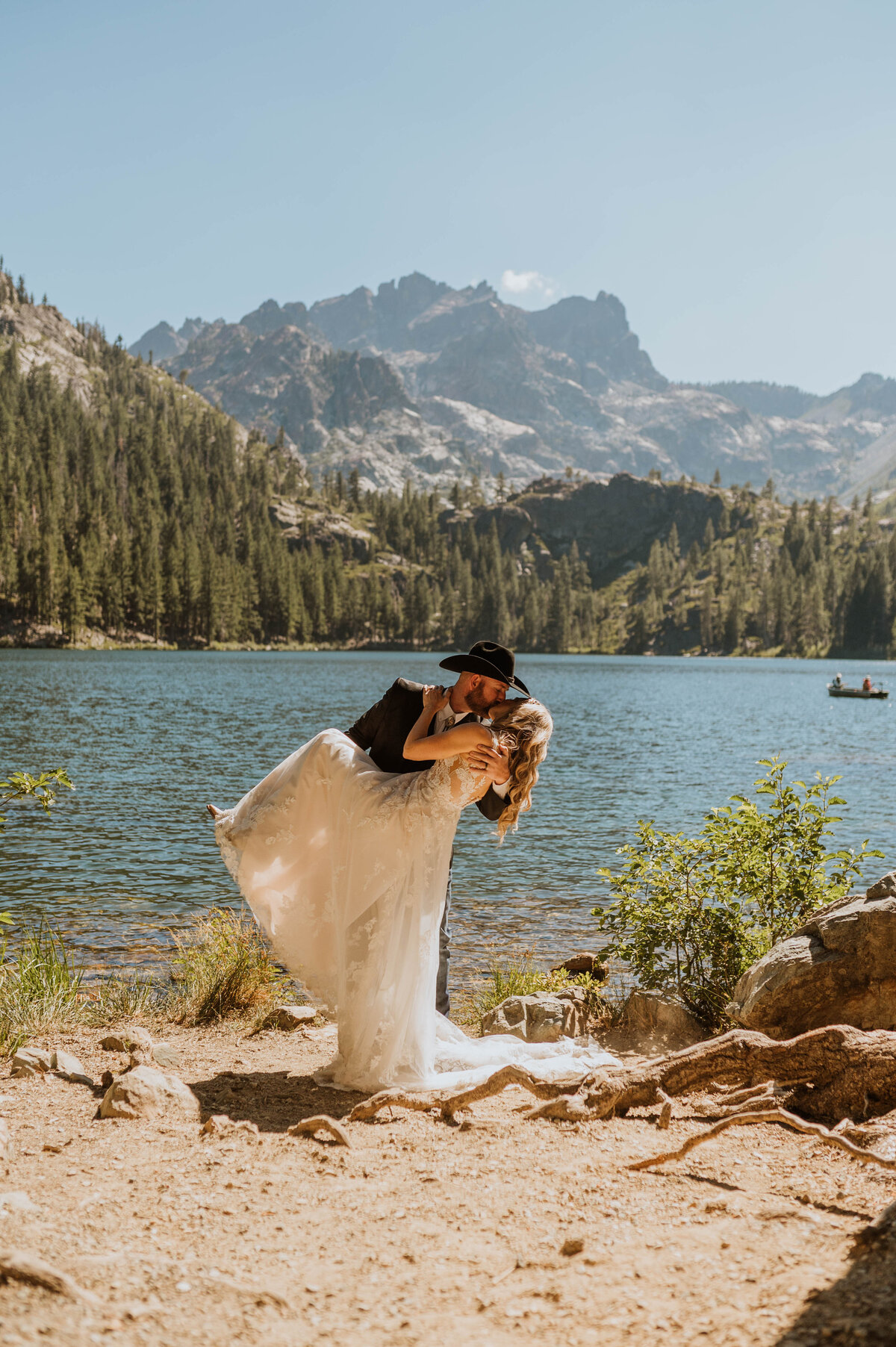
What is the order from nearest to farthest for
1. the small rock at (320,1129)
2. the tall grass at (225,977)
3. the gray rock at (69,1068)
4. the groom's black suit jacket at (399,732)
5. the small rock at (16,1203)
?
1. the small rock at (16,1203)
2. the small rock at (320,1129)
3. the gray rock at (69,1068)
4. the groom's black suit jacket at (399,732)
5. the tall grass at (225,977)

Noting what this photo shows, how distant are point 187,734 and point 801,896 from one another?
34.9 meters

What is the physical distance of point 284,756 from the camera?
33.6m

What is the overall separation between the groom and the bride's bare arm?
0.29 ft

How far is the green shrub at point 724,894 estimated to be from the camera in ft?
25.4

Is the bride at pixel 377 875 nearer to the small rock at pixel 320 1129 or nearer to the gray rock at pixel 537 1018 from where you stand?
the small rock at pixel 320 1129

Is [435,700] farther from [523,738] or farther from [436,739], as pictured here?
[523,738]

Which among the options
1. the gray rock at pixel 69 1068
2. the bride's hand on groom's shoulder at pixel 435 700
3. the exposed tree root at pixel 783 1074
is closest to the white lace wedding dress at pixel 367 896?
the bride's hand on groom's shoulder at pixel 435 700

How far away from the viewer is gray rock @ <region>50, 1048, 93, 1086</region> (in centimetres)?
621

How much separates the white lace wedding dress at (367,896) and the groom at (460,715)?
16 cm

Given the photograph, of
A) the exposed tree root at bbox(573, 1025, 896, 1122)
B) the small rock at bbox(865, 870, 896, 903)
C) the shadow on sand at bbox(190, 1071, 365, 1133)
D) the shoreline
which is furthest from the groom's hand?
the shoreline

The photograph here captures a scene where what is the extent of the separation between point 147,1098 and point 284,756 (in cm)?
2839

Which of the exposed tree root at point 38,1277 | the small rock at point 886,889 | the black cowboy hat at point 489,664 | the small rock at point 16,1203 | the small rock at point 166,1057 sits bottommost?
the small rock at point 166,1057

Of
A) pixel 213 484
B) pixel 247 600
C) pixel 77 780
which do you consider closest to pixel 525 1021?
pixel 77 780

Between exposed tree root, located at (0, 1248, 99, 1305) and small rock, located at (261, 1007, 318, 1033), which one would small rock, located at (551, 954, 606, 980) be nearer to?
small rock, located at (261, 1007, 318, 1033)
